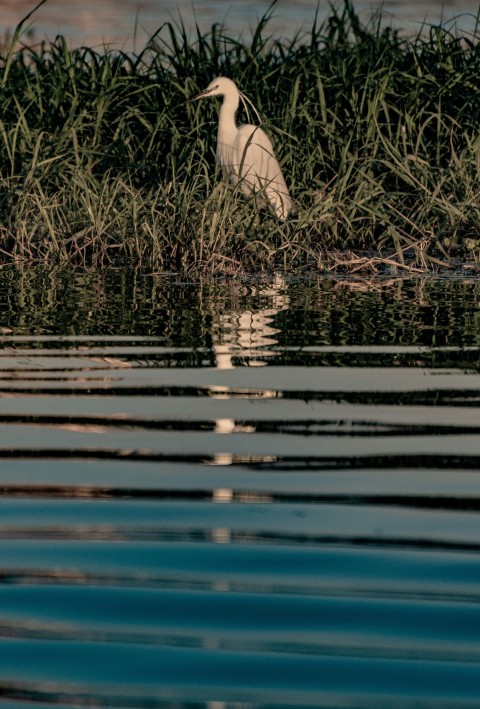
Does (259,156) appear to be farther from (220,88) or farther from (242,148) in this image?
(220,88)

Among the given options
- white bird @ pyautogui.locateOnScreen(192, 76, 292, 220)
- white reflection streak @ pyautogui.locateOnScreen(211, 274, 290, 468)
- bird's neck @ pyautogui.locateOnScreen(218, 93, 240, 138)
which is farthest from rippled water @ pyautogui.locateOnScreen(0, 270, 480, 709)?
bird's neck @ pyautogui.locateOnScreen(218, 93, 240, 138)

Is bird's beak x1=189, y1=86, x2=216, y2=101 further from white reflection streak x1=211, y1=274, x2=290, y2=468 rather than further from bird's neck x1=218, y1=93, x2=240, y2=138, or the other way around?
white reflection streak x1=211, y1=274, x2=290, y2=468

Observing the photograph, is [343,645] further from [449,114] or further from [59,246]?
[449,114]

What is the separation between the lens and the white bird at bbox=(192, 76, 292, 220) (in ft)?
29.8

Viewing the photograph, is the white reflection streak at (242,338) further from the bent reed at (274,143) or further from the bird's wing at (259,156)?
the bird's wing at (259,156)

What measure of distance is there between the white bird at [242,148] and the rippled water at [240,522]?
4.53m

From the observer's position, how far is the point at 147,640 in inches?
67.9

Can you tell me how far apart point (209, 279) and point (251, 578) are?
5.12 meters

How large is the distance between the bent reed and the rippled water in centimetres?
320

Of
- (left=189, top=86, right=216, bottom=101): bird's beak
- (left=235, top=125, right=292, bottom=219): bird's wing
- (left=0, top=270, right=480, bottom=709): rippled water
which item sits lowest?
(left=0, top=270, right=480, bottom=709): rippled water

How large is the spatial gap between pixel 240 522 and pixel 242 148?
7.28 metres

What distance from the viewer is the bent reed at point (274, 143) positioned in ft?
25.5

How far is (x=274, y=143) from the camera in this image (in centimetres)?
976

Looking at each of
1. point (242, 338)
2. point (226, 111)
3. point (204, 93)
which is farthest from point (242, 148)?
point (242, 338)
